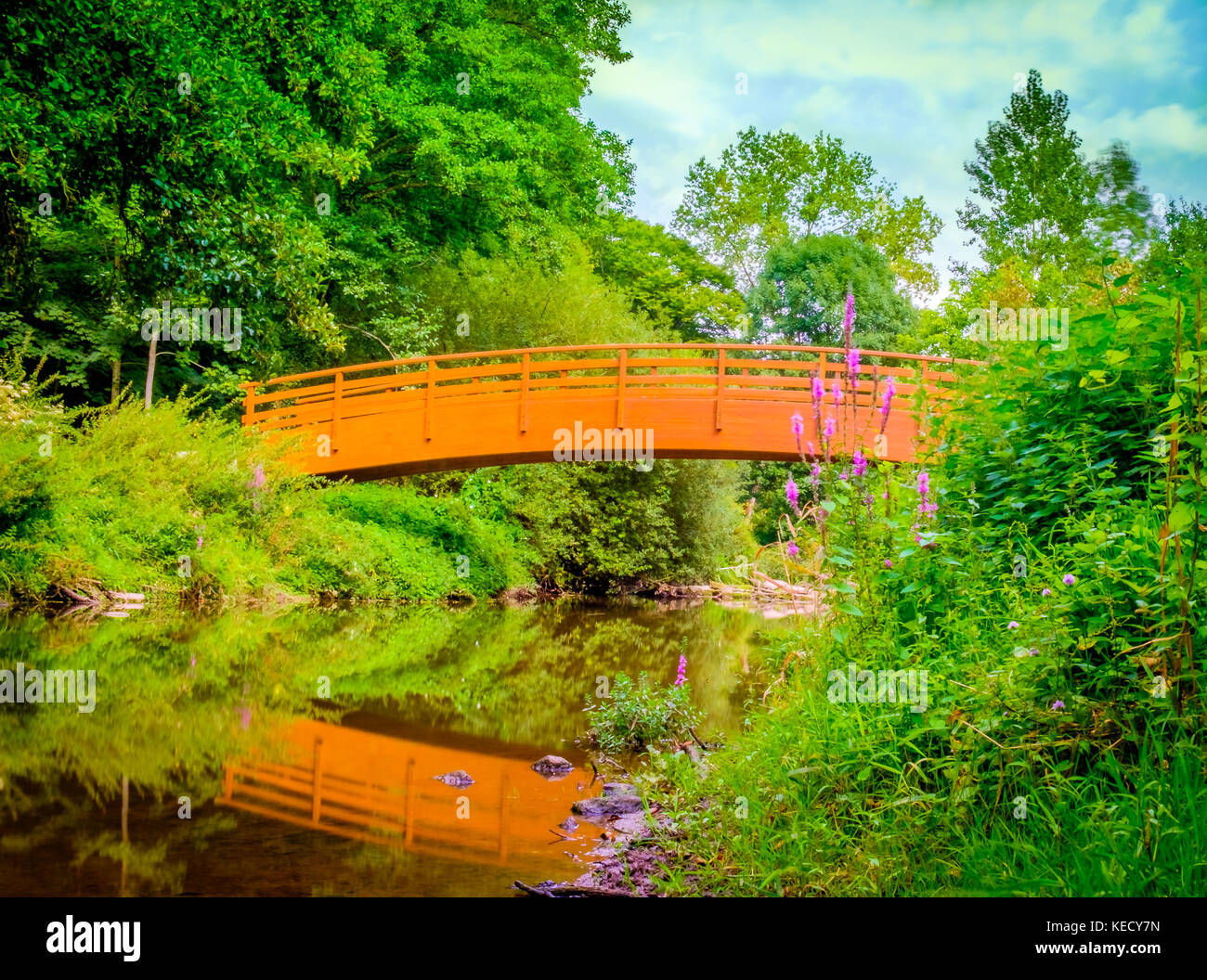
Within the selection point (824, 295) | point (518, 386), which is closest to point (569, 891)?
point (518, 386)

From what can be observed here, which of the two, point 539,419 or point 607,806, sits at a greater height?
point 539,419

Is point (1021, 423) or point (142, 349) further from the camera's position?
point (142, 349)

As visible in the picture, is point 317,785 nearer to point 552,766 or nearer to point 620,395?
point 552,766

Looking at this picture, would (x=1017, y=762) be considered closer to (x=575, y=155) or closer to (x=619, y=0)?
(x=575, y=155)

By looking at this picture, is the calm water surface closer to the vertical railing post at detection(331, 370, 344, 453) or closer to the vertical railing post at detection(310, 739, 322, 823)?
the vertical railing post at detection(310, 739, 322, 823)

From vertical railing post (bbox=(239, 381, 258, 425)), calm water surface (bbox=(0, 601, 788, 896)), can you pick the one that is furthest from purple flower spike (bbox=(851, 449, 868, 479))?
vertical railing post (bbox=(239, 381, 258, 425))

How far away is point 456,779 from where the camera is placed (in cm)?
423

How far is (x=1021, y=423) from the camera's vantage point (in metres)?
3.69

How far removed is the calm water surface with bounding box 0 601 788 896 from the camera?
117 inches

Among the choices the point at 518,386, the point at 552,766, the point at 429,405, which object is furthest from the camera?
the point at 518,386

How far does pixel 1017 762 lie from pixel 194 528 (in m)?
10.7

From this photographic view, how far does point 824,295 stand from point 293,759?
2605 centimetres
